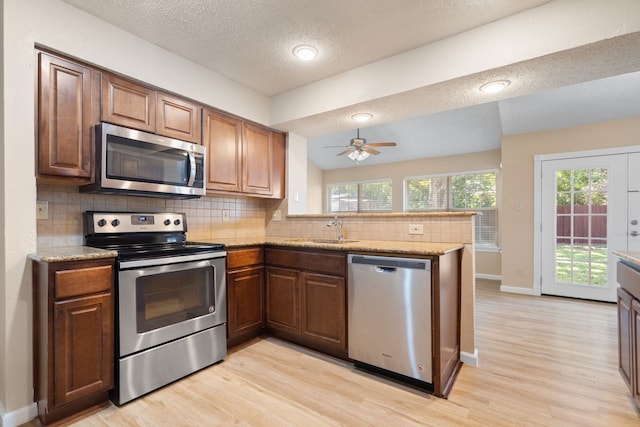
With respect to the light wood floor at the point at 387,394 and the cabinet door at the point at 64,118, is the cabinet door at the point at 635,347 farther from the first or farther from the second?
the cabinet door at the point at 64,118

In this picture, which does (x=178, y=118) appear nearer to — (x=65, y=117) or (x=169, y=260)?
(x=65, y=117)

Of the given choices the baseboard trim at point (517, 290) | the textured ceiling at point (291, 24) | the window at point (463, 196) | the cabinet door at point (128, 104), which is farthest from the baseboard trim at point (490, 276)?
the cabinet door at point (128, 104)

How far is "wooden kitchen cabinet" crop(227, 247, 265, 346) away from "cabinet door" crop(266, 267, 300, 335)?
0.08 metres

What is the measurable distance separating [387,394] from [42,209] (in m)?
2.54

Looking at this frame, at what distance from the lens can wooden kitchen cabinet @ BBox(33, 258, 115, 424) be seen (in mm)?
1583

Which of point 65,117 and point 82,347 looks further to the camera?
point 65,117

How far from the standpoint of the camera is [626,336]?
69.5 inches

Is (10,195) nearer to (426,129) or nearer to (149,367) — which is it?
(149,367)

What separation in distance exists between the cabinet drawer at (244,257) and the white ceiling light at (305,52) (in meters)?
1.67

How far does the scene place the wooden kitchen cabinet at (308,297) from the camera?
233 cm

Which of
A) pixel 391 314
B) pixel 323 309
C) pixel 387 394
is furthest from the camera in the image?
pixel 323 309

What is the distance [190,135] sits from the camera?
2547 millimetres

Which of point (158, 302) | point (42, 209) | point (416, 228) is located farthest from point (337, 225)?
point (42, 209)

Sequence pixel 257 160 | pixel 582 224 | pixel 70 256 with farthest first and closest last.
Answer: pixel 582 224 < pixel 257 160 < pixel 70 256
